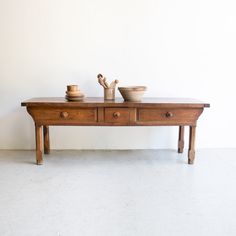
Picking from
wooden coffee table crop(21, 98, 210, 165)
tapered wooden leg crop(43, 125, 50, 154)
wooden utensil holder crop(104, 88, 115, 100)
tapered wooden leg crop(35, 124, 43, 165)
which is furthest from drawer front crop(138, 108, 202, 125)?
tapered wooden leg crop(43, 125, 50, 154)

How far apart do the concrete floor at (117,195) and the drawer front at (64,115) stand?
1.47 feet

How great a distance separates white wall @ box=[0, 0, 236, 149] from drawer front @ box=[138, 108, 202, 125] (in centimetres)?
57

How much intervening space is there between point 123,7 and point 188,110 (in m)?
1.31

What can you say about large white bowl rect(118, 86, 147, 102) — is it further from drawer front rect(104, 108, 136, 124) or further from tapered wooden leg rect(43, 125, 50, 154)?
tapered wooden leg rect(43, 125, 50, 154)

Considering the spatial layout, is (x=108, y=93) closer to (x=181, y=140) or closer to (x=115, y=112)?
(x=115, y=112)

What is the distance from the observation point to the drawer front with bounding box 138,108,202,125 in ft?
7.90

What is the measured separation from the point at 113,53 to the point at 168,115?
38.0 inches

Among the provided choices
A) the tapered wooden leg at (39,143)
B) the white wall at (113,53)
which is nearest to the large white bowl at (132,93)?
the white wall at (113,53)

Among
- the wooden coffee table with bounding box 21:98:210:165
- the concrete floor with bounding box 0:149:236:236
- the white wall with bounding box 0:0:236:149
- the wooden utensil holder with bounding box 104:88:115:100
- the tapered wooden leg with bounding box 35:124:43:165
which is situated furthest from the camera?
the white wall with bounding box 0:0:236:149

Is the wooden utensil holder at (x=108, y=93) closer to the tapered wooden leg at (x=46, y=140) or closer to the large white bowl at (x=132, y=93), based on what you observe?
the large white bowl at (x=132, y=93)

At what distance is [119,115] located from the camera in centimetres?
240

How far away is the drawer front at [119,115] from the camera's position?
2.39 metres

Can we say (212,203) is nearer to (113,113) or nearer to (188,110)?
(188,110)

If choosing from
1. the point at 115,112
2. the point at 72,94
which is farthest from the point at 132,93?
the point at 72,94
